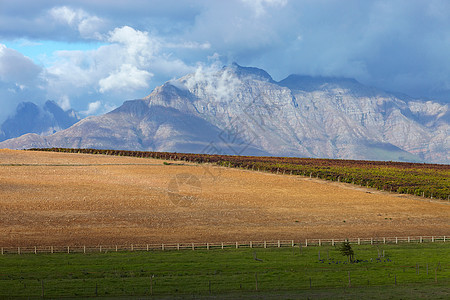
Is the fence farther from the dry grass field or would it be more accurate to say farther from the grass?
the dry grass field

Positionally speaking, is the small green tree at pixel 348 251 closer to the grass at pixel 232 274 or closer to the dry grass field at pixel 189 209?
the grass at pixel 232 274

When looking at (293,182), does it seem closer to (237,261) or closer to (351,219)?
(351,219)

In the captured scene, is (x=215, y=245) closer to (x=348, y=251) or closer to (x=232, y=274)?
(x=232, y=274)

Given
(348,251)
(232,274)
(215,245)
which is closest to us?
(232,274)

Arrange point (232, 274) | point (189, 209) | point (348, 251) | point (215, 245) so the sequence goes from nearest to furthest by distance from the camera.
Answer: point (232, 274) → point (348, 251) → point (215, 245) → point (189, 209)

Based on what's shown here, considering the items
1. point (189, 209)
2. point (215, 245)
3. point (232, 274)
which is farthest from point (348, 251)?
point (189, 209)

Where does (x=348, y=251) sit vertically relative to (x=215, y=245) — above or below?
below

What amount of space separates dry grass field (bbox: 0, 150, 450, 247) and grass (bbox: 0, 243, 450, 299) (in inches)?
401

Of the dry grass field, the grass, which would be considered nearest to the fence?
the grass

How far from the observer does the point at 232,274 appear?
53.8 meters

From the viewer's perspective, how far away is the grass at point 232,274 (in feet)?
158

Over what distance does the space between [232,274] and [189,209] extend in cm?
3928

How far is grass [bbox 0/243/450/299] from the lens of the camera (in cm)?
4803

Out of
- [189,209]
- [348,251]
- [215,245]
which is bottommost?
[348,251]
